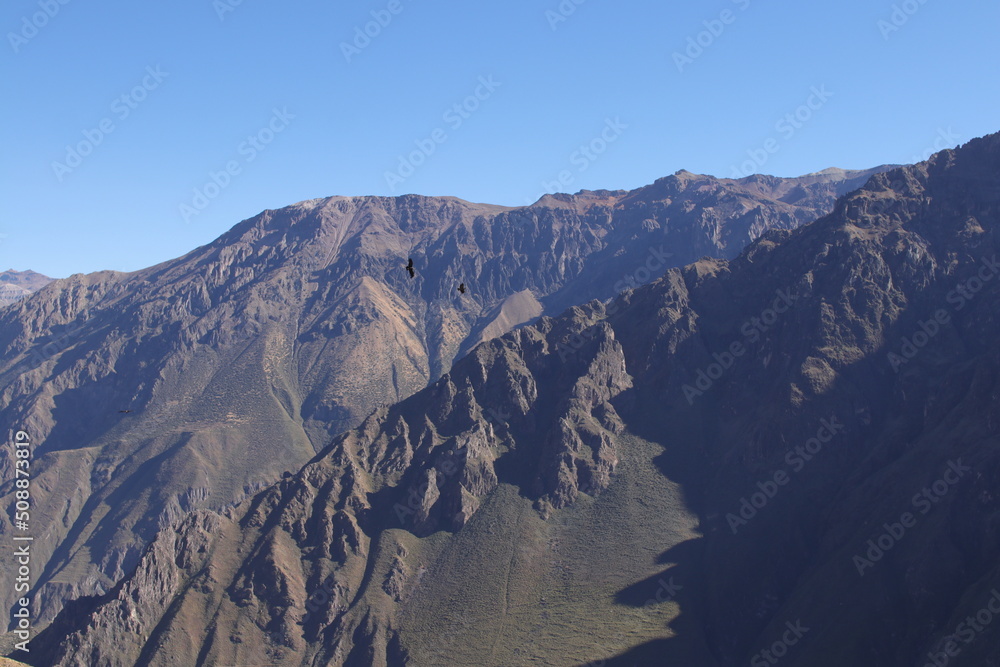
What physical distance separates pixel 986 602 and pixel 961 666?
1518 centimetres

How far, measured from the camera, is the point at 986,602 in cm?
19738

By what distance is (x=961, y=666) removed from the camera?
627 ft
